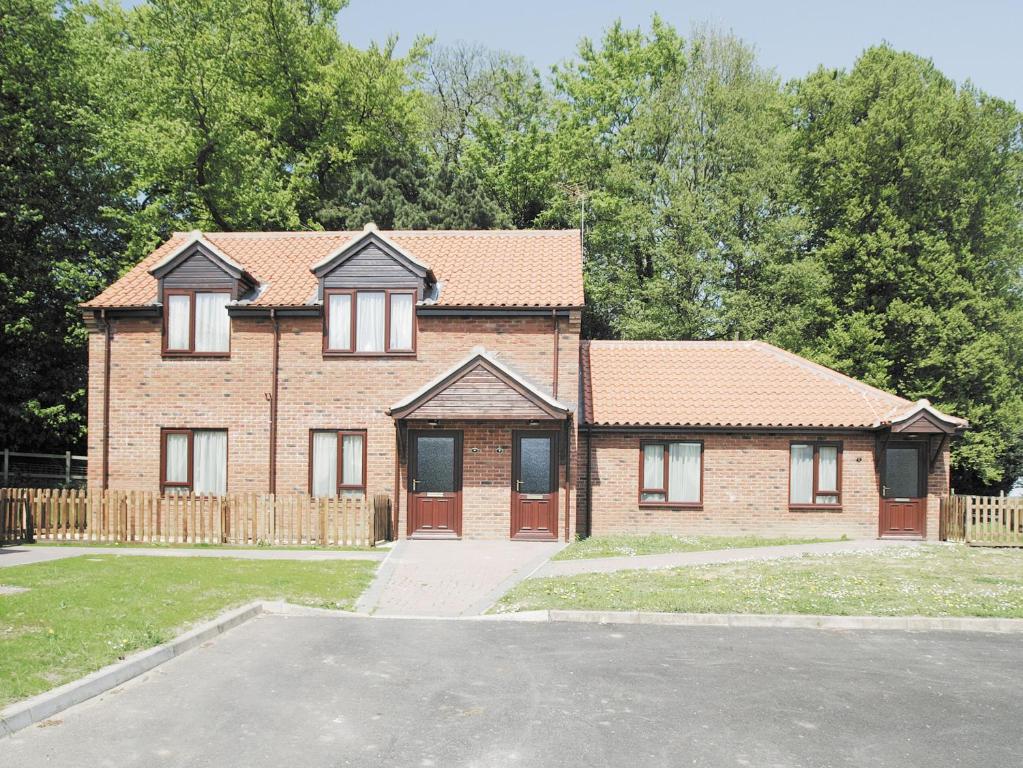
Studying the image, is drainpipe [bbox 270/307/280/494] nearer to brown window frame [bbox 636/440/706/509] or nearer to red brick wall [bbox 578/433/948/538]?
red brick wall [bbox 578/433/948/538]

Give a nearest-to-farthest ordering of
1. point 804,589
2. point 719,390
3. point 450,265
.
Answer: point 804,589 → point 719,390 → point 450,265

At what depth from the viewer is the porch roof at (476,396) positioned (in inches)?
776

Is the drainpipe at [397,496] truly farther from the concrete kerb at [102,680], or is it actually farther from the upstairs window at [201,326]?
the concrete kerb at [102,680]

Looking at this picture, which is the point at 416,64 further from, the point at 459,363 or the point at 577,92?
the point at 459,363

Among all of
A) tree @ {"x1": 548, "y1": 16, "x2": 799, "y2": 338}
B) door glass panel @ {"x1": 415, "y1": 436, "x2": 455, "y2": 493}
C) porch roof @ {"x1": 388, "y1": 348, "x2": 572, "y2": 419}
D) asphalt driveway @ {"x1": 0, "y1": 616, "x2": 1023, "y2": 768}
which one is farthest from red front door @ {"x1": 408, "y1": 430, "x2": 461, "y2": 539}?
tree @ {"x1": 548, "y1": 16, "x2": 799, "y2": 338}

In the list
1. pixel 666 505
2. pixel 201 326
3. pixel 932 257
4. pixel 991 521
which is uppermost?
pixel 932 257

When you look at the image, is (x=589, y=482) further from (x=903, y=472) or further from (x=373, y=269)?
→ (x=903, y=472)

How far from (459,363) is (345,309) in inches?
136

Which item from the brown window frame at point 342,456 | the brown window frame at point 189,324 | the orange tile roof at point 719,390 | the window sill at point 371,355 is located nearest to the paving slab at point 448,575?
the brown window frame at point 342,456

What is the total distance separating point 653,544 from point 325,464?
8.07m

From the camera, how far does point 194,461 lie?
71.1ft

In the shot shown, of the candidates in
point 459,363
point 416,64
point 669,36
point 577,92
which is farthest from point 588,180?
point 459,363

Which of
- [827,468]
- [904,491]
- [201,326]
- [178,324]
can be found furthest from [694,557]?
[178,324]

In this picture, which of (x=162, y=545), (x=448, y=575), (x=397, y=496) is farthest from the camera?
(x=397, y=496)
